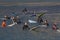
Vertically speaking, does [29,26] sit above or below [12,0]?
above

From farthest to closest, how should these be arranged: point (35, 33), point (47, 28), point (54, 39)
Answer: point (47, 28)
point (35, 33)
point (54, 39)

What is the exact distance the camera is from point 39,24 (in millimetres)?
9797

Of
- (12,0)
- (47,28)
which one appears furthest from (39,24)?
(12,0)

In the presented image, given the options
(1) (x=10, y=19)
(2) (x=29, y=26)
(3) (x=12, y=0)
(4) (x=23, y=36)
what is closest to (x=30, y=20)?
(1) (x=10, y=19)

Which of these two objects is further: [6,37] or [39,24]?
[39,24]

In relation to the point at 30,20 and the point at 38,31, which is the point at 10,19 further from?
the point at 38,31

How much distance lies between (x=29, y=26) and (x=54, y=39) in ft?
4.68

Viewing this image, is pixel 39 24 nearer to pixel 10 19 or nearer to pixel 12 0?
pixel 10 19

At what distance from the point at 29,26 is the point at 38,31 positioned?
442 millimetres

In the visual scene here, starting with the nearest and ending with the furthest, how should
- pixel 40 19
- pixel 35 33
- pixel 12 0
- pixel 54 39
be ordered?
pixel 54 39, pixel 35 33, pixel 40 19, pixel 12 0

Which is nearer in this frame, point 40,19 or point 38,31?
point 38,31

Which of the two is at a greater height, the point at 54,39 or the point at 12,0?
the point at 54,39

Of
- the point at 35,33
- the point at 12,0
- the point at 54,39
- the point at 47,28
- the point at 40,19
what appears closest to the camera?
the point at 54,39

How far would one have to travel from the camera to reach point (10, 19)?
10.9m
